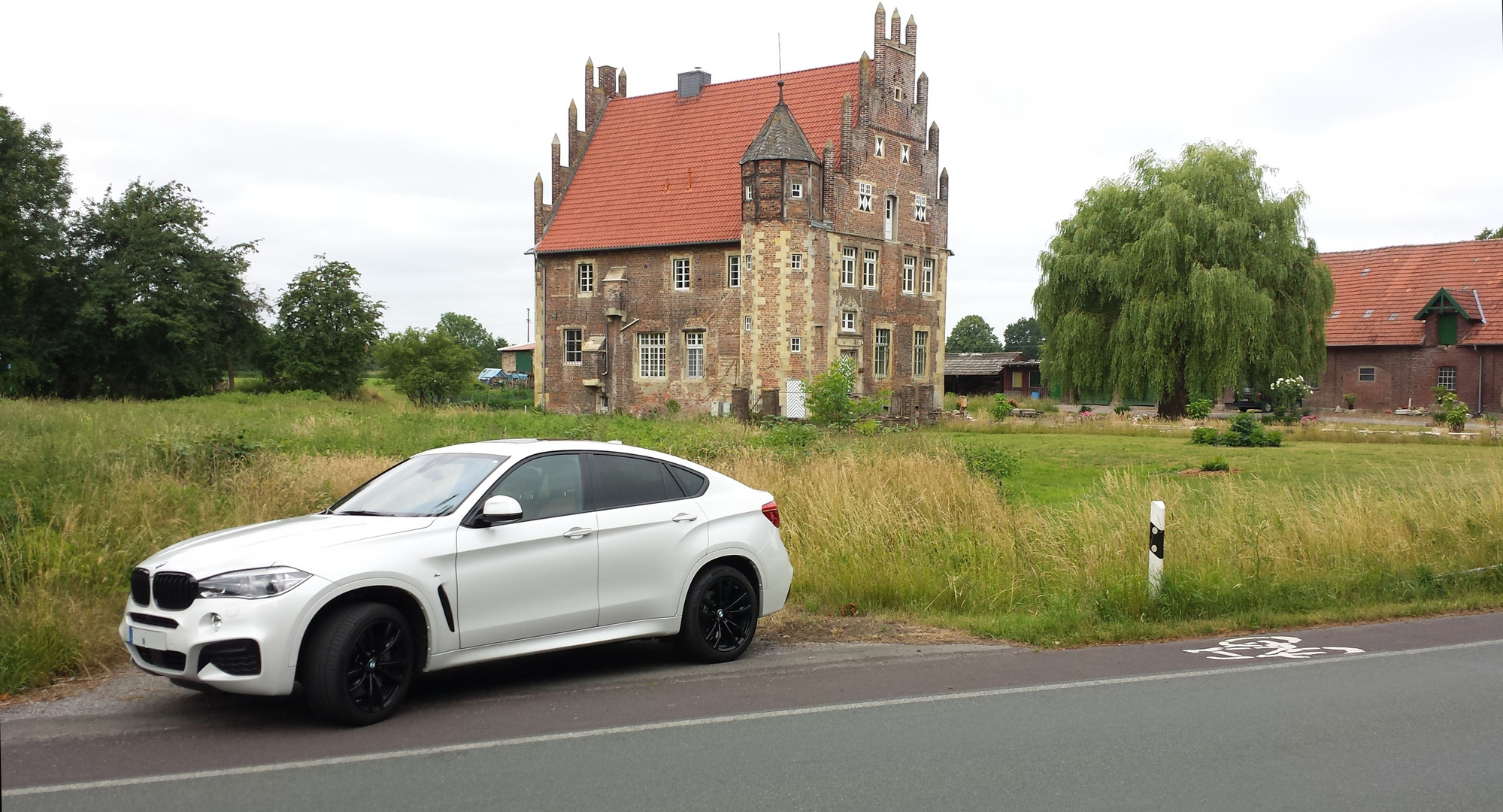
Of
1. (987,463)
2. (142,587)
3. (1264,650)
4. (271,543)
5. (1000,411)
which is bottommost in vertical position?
(1264,650)

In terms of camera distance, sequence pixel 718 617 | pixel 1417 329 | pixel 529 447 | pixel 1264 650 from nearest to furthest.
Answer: pixel 529 447
pixel 718 617
pixel 1264 650
pixel 1417 329

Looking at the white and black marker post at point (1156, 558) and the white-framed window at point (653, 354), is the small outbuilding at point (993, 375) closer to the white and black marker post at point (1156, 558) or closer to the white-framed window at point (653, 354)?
the white-framed window at point (653, 354)

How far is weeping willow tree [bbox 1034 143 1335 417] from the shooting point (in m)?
42.7

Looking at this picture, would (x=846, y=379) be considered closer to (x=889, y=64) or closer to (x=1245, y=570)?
(x=1245, y=570)

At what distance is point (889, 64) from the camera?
168ft

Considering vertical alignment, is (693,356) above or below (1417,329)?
below

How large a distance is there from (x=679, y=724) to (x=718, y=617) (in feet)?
6.59

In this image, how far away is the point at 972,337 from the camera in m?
143

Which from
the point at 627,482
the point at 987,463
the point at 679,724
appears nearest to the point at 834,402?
the point at 987,463

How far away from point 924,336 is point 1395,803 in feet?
166

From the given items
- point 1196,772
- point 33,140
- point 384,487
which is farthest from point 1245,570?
point 33,140

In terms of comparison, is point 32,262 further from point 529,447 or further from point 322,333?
point 529,447

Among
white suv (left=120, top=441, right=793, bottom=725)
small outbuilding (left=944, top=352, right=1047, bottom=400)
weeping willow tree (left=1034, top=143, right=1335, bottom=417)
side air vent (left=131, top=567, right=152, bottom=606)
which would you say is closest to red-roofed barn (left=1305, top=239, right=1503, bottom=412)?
weeping willow tree (left=1034, top=143, right=1335, bottom=417)

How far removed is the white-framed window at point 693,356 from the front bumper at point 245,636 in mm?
45269
